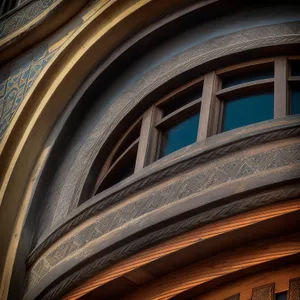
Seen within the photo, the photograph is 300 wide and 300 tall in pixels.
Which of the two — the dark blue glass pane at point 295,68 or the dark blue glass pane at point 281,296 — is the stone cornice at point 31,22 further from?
the dark blue glass pane at point 281,296

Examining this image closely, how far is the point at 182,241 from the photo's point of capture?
6.68m

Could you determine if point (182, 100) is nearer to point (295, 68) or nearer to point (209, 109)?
point (209, 109)

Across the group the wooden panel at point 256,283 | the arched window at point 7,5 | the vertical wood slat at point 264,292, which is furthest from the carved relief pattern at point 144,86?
the arched window at point 7,5

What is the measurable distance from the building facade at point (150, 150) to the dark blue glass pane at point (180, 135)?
12 mm

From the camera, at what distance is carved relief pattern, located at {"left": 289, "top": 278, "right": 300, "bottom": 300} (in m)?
6.25

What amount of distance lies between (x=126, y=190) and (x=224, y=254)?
3.44 feet

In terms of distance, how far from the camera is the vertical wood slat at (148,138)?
7891mm

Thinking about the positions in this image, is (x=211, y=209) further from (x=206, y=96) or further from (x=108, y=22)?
(x=108, y=22)

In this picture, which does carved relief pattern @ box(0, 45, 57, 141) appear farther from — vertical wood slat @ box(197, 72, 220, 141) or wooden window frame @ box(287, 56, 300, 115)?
wooden window frame @ box(287, 56, 300, 115)

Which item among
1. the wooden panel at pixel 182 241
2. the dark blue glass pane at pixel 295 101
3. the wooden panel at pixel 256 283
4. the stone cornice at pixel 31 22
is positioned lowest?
the wooden panel at pixel 256 283

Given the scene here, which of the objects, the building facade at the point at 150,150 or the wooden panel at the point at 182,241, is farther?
the building facade at the point at 150,150

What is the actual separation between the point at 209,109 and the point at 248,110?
31cm

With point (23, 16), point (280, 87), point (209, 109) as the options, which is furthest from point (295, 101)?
point (23, 16)

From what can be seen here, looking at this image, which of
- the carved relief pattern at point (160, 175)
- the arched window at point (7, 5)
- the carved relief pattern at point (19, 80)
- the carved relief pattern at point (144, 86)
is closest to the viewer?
the carved relief pattern at point (160, 175)
